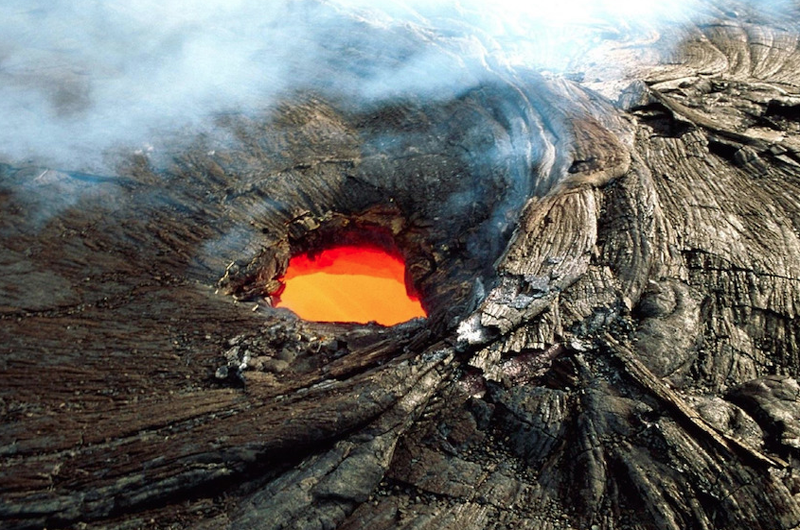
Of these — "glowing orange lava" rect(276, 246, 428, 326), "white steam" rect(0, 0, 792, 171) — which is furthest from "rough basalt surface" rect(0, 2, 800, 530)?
"white steam" rect(0, 0, 792, 171)

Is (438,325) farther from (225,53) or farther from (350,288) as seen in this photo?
(225,53)

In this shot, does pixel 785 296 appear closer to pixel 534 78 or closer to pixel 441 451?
pixel 441 451

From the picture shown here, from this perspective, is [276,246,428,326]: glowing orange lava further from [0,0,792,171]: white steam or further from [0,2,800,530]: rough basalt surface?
[0,0,792,171]: white steam

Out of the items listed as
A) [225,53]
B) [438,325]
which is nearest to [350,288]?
[438,325]

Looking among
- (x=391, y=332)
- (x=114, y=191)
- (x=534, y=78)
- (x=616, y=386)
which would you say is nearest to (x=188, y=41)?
(x=114, y=191)

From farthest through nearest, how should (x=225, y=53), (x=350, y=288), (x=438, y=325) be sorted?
(x=225, y=53) < (x=350, y=288) < (x=438, y=325)

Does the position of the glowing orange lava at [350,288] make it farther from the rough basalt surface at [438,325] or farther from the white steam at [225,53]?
the white steam at [225,53]
